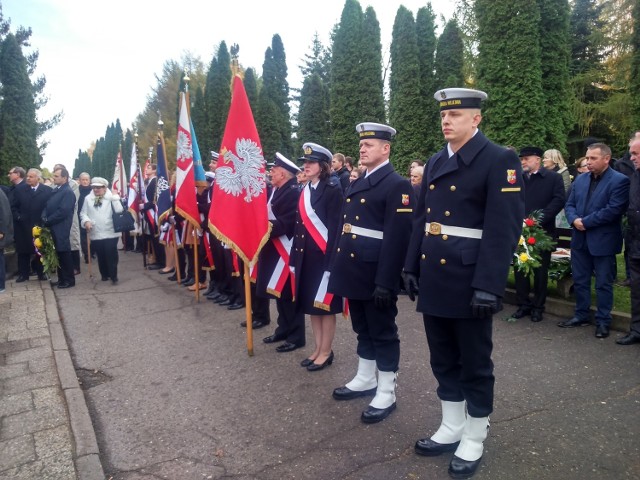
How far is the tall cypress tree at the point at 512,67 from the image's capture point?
522 inches

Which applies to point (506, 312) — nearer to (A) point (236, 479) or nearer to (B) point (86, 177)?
(A) point (236, 479)

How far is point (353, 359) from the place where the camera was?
500 centimetres

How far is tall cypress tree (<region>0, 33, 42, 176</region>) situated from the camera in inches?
854

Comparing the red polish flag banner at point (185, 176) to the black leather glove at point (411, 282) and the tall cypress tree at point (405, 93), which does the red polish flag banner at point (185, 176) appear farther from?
the tall cypress tree at point (405, 93)

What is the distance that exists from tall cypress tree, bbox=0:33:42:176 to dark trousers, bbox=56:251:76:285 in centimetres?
1549

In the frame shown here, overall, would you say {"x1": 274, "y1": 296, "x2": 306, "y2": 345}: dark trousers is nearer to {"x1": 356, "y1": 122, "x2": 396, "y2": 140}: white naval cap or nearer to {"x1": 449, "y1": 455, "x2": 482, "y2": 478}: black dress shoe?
{"x1": 356, "y1": 122, "x2": 396, "y2": 140}: white naval cap

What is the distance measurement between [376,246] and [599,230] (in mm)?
3085

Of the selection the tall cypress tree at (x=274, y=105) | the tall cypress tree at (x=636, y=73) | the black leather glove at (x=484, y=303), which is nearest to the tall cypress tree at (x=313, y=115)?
the tall cypress tree at (x=274, y=105)

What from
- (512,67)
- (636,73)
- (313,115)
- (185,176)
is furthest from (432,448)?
(313,115)

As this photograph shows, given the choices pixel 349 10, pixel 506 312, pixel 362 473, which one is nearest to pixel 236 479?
pixel 362 473

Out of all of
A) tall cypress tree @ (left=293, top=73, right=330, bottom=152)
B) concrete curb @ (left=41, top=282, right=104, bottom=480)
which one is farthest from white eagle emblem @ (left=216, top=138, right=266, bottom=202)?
tall cypress tree @ (left=293, top=73, right=330, bottom=152)

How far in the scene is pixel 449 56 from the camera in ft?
64.7

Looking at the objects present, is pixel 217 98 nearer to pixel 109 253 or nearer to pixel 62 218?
pixel 109 253

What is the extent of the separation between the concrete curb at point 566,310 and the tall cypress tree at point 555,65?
341 inches
